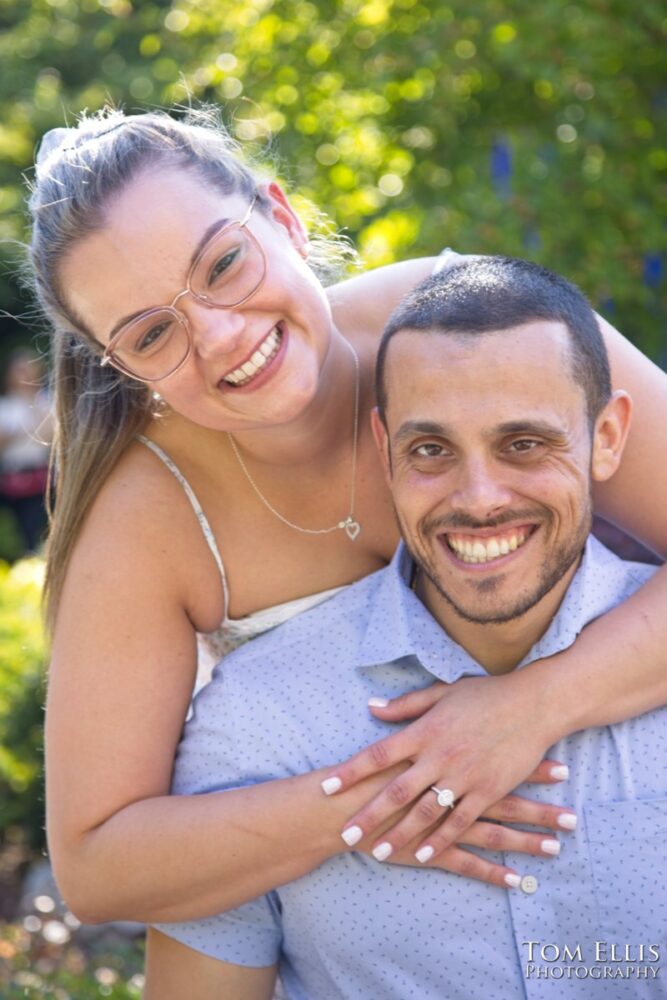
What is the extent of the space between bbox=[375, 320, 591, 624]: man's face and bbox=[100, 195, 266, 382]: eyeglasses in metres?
0.44

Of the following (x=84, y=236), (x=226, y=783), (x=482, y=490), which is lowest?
(x=226, y=783)

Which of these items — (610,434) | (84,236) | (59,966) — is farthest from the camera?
(59,966)

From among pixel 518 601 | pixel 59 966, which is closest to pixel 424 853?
pixel 518 601

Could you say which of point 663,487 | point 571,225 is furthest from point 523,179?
point 663,487

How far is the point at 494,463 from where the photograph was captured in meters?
2.66

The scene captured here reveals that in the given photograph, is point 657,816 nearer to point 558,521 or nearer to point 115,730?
point 558,521

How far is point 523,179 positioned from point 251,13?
4.81ft

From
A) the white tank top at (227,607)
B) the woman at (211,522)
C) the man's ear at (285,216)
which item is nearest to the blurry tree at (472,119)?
the man's ear at (285,216)

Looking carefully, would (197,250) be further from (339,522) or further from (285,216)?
(339,522)

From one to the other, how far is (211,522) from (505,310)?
3.44ft

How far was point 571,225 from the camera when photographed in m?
5.52

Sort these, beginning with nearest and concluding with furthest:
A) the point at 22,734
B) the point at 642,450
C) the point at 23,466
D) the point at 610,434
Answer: the point at 610,434
the point at 642,450
the point at 22,734
the point at 23,466

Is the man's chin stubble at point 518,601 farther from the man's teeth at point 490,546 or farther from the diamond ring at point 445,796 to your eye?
the diamond ring at point 445,796

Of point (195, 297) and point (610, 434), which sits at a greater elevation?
point (195, 297)
